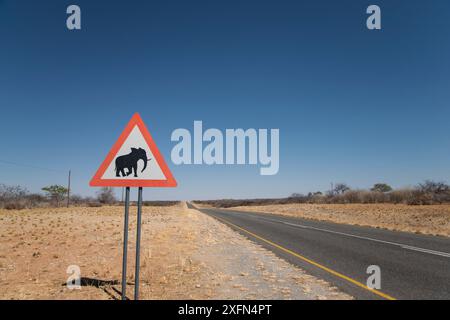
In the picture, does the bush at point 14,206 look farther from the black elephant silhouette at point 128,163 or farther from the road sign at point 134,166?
the black elephant silhouette at point 128,163

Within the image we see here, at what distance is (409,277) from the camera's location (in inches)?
266

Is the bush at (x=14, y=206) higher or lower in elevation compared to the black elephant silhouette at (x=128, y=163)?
lower

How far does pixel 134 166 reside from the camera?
459 cm

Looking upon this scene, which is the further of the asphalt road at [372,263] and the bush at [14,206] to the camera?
the bush at [14,206]

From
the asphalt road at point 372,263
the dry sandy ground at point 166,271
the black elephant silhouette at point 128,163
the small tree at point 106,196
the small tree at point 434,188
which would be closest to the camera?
the black elephant silhouette at point 128,163

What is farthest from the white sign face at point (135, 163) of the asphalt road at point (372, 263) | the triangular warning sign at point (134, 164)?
the asphalt road at point (372, 263)

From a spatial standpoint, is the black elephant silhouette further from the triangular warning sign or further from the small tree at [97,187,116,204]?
the small tree at [97,187,116,204]

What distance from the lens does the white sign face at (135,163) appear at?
458cm

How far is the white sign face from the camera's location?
4.58 metres

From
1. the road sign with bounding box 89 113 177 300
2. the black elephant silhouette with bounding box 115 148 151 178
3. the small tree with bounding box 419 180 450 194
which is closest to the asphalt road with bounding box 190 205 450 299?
the road sign with bounding box 89 113 177 300

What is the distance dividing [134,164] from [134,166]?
3 cm

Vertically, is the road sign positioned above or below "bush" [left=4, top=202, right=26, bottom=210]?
above
